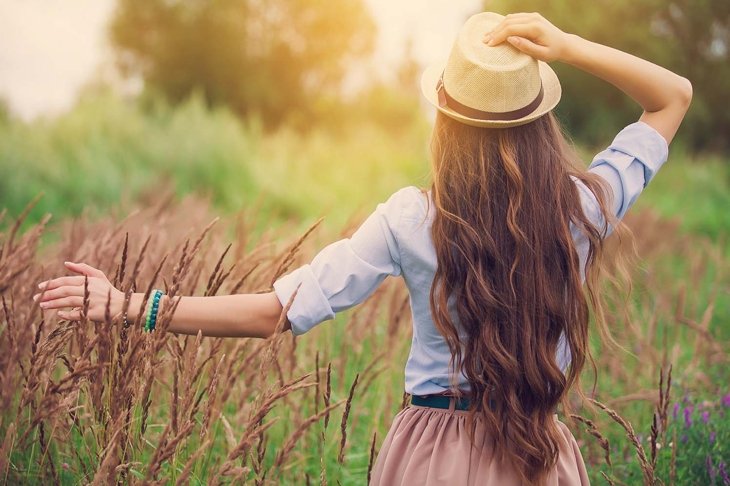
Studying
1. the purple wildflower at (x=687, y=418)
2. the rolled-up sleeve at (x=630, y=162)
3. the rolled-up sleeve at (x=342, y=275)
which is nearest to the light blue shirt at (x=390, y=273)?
the rolled-up sleeve at (x=342, y=275)

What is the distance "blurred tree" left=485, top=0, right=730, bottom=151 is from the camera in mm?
15234

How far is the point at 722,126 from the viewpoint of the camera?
19.7m

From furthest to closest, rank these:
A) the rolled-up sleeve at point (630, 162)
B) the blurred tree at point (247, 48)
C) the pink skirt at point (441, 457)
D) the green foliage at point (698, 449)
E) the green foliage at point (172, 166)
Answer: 1. the blurred tree at point (247, 48)
2. the green foliage at point (172, 166)
3. the green foliage at point (698, 449)
4. the rolled-up sleeve at point (630, 162)
5. the pink skirt at point (441, 457)

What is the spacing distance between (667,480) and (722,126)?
1937cm

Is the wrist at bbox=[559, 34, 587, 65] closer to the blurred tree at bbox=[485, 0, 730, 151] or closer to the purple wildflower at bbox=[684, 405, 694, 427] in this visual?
the purple wildflower at bbox=[684, 405, 694, 427]

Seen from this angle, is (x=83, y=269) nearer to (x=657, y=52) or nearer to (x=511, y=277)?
(x=511, y=277)

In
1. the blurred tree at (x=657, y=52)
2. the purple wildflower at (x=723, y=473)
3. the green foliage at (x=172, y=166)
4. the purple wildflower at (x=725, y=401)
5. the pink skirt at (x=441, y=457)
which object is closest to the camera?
the pink skirt at (x=441, y=457)

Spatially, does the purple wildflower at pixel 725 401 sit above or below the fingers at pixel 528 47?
below

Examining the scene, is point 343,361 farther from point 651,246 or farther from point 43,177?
point 43,177

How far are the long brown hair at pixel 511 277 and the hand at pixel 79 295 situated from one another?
745 millimetres

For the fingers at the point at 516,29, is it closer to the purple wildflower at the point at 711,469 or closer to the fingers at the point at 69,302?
the fingers at the point at 69,302

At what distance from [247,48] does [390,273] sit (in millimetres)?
24833

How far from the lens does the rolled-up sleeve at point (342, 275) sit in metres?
1.71

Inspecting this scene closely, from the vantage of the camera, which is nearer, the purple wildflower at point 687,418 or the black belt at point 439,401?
the black belt at point 439,401
